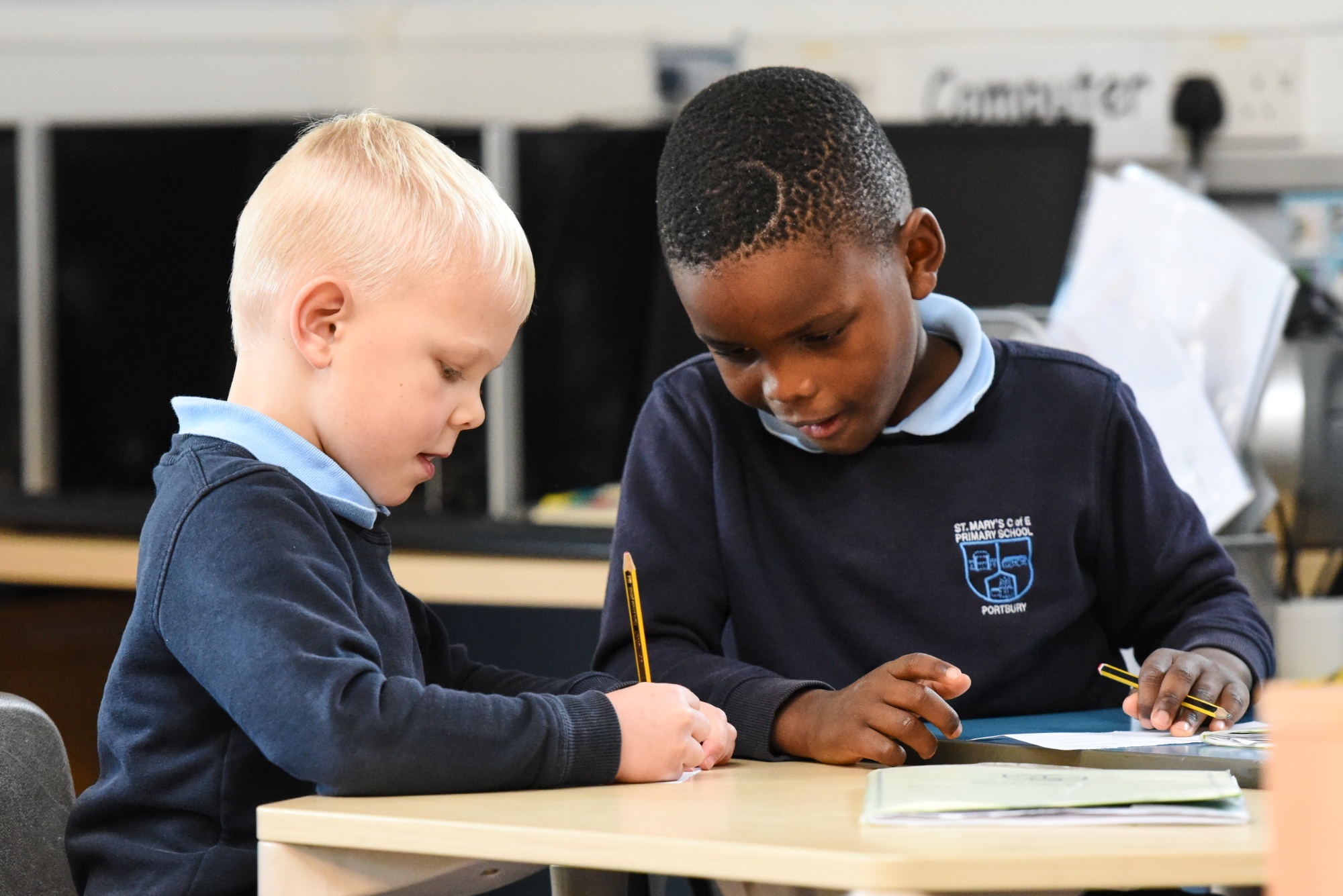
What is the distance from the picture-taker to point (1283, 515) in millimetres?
1790

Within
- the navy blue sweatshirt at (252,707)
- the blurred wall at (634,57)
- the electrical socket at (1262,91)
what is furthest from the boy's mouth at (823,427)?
the electrical socket at (1262,91)

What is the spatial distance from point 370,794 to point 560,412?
173cm

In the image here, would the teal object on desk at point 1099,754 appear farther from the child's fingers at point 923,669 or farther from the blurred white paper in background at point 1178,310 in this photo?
the blurred white paper in background at point 1178,310

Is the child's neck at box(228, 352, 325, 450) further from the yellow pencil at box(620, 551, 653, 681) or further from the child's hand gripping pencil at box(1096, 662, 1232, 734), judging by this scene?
the child's hand gripping pencil at box(1096, 662, 1232, 734)

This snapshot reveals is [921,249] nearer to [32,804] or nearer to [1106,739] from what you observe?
[1106,739]

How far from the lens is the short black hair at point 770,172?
0.98 metres

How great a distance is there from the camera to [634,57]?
2994 millimetres

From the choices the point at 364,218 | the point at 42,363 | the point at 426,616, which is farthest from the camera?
the point at 42,363

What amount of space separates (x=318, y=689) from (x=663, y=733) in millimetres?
189

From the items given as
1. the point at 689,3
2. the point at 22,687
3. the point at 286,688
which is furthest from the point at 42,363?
the point at 286,688

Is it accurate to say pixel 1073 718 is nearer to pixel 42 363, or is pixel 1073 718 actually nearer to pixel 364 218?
pixel 364 218

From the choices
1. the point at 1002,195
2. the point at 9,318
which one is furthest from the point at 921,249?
the point at 9,318

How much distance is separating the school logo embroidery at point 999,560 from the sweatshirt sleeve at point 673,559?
0.19 meters

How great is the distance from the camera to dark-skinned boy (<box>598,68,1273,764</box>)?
98 cm
